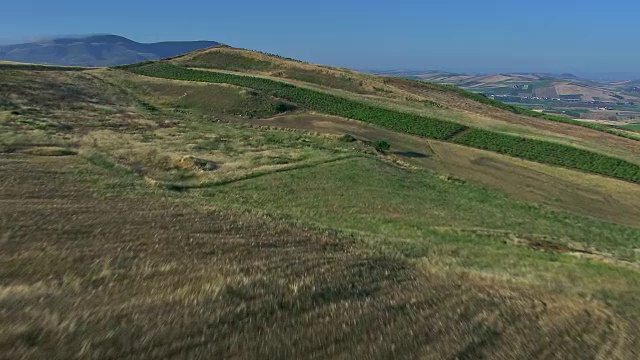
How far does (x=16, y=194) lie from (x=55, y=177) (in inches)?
180

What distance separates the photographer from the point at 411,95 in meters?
85.6

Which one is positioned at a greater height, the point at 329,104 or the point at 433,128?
the point at 329,104

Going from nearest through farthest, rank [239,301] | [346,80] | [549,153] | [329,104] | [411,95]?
[239,301]
[549,153]
[329,104]
[411,95]
[346,80]

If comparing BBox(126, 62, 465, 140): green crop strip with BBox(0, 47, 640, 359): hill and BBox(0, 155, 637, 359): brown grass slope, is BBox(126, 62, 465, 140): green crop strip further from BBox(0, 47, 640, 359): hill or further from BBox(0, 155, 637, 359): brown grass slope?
BBox(0, 155, 637, 359): brown grass slope

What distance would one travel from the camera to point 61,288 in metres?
11.0

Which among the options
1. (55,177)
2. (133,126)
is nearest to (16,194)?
(55,177)

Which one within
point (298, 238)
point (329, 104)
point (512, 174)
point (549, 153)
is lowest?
point (549, 153)

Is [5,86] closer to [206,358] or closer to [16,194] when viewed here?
[16,194]

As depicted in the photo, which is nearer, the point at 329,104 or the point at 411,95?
the point at 329,104

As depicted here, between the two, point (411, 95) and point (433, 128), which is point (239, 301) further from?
point (411, 95)

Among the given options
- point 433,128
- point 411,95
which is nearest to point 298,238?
point 433,128

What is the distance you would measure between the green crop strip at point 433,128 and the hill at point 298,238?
1.57 feet

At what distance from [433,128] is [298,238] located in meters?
48.3

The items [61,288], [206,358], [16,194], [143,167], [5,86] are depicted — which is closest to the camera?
[206,358]
